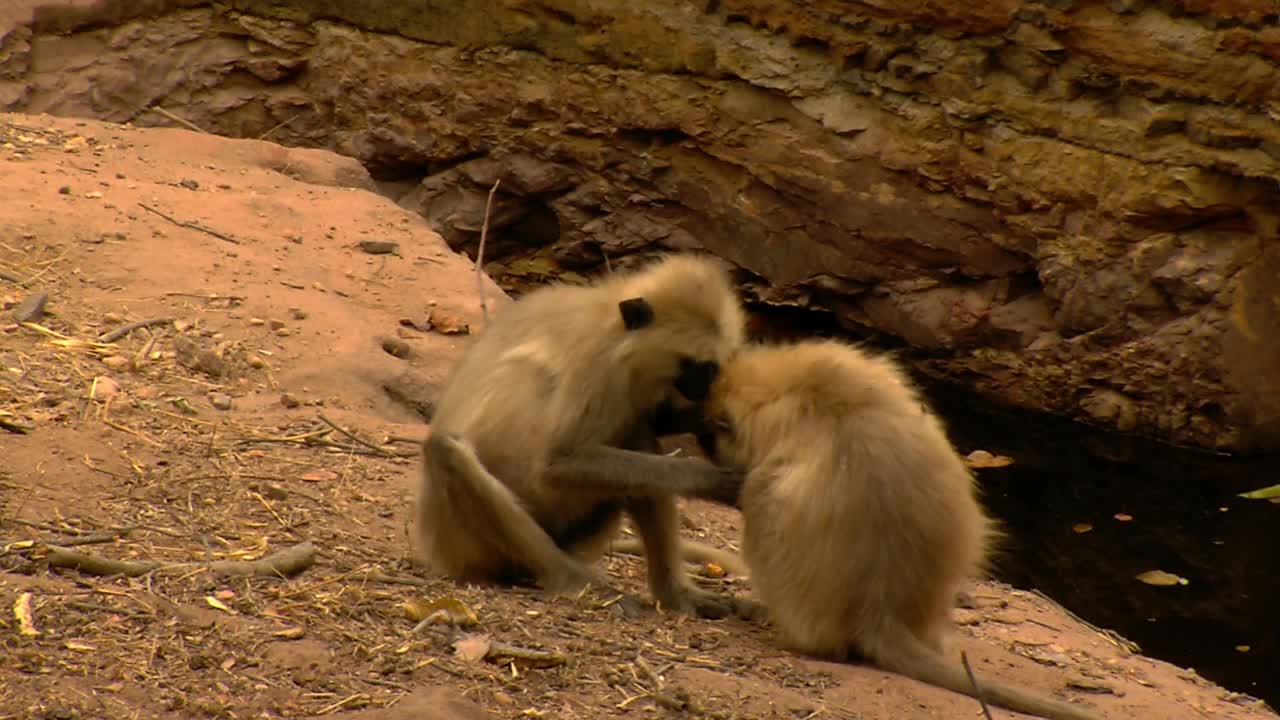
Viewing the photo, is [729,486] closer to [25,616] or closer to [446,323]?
[25,616]

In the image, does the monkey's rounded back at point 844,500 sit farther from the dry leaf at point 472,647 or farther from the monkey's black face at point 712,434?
the dry leaf at point 472,647

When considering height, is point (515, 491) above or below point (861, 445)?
below

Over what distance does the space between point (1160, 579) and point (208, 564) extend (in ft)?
16.9

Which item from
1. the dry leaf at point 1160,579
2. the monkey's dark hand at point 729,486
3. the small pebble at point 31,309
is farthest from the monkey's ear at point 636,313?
the dry leaf at point 1160,579

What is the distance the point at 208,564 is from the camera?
450 centimetres

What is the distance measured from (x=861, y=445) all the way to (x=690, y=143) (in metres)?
6.95

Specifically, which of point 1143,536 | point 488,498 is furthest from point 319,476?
point 1143,536

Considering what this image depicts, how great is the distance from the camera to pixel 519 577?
508 cm

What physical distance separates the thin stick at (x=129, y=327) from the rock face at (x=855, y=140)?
5.08 m

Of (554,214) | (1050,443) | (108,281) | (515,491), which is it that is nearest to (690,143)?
(554,214)

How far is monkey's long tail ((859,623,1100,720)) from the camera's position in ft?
14.8

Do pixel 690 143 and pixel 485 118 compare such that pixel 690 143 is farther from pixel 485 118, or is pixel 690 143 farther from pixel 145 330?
pixel 145 330

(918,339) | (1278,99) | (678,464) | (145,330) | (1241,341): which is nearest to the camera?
(678,464)

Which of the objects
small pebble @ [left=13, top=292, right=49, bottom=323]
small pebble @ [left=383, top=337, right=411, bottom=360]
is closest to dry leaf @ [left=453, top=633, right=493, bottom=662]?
small pebble @ [left=13, top=292, right=49, bottom=323]
